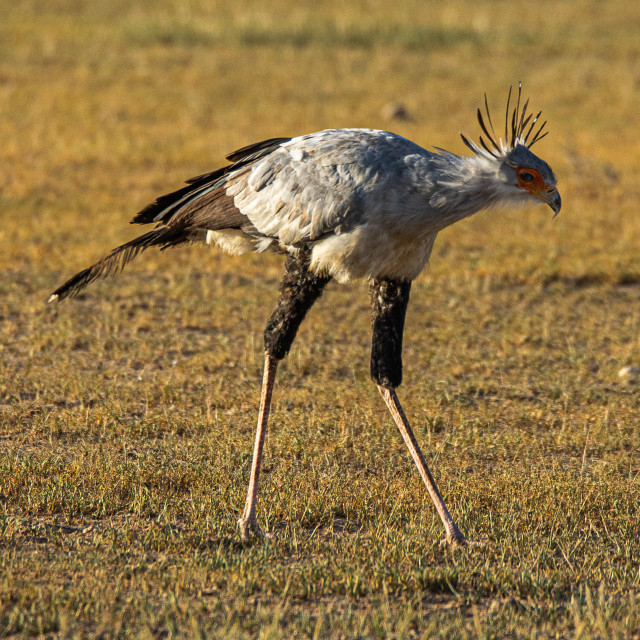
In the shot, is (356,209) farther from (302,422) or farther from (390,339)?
(302,422)

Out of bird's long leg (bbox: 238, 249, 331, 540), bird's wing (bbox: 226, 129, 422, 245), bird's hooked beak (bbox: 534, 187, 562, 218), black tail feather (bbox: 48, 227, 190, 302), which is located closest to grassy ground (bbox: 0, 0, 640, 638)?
bird's long leg (bbox: 238, 249, 331, 540)

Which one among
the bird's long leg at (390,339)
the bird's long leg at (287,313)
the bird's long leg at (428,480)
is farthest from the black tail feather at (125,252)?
the bird's long leg at (428,480)

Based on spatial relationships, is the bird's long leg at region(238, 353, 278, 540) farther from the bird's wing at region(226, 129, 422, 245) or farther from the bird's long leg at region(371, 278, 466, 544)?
the bird's wing at region(226, 129, 422, 245)

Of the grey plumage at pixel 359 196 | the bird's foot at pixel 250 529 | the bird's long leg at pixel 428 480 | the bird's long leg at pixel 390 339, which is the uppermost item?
the grey plumage at pixel 359 196

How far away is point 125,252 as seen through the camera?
5004 millimetres

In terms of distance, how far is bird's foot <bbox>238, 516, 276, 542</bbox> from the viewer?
4.32m

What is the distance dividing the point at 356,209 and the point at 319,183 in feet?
0.83

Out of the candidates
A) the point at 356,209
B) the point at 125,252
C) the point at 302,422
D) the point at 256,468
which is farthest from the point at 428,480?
the point at 125,252

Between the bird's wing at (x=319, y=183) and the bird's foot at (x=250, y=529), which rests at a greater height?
the bird's wing at (x=319, y=183)

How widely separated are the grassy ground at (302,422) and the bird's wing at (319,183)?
1384 mm

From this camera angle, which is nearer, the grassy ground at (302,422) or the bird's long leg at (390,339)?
the grassy ground at (302,422)

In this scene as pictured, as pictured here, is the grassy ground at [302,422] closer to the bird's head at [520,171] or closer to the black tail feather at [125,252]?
the black tail feather at [125,252]

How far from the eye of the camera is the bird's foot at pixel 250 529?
4316 millimetres

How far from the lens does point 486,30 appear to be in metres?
25.4
